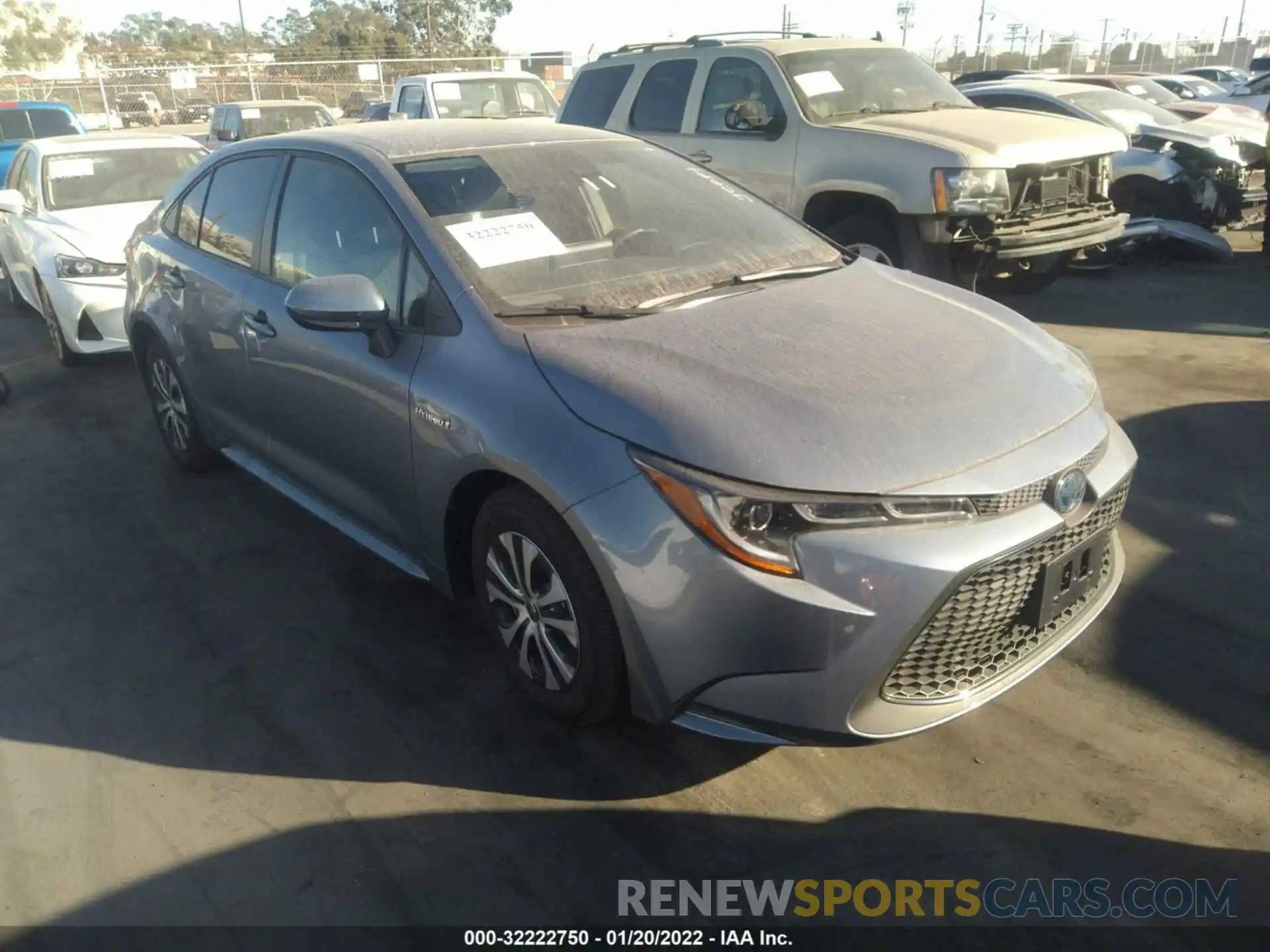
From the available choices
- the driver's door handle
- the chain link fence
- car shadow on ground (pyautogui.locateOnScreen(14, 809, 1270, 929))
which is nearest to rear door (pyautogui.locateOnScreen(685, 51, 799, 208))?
the driver's door handle

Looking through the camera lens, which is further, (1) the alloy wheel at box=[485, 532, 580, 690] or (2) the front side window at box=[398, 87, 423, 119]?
(2) the front side window at box=[398, 87, 423, 119]

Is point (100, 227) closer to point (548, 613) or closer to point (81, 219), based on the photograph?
point (81, 219)

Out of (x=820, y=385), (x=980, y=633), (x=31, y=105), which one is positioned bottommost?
(x=980, y=633)

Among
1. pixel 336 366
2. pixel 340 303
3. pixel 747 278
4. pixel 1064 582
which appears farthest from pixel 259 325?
pixel 1064 582

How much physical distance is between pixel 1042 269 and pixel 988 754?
222 inches

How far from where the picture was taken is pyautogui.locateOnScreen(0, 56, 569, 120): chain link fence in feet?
97.7

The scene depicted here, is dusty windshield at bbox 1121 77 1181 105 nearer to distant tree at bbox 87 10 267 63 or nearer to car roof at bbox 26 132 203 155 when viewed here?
car roof at bbox 26 132 203 155

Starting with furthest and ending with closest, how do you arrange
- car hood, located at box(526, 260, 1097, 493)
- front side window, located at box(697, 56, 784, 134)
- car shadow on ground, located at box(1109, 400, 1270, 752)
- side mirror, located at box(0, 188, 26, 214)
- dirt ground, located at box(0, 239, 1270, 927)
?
1. front side window, located at box(697, 56, 784, 134)
2. side mirror, located at box(0, 188, 26, 214)
3. car shadow on ground, located at box(1109, 400, 1270, 752)
4. dirt ground, located at box(0, 239, 1270, 927)
5. car hood, located at box(526, 260, 1097, 493)

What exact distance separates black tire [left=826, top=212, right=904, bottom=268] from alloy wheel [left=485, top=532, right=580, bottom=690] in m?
4.75

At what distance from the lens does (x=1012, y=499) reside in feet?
8.25

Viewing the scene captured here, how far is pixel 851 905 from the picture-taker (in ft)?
8.13

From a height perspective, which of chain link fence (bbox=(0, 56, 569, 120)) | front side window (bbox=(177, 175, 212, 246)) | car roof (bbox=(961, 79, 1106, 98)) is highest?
chain link fence (bbox=(0, 56, 569, 120))

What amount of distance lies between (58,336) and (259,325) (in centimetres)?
432

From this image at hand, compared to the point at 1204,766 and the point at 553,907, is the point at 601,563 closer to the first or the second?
the point at 553,907
